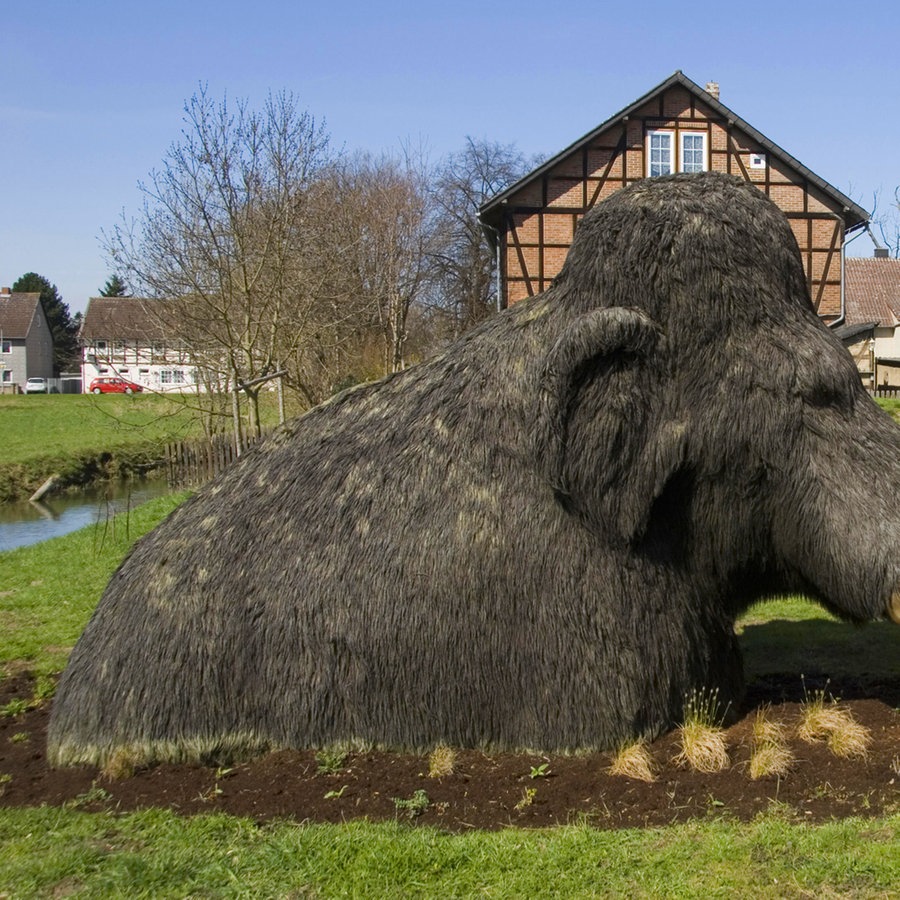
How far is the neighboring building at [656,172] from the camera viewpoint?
2769 cm

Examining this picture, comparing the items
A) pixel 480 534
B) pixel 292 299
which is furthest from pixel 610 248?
pixel 292 299

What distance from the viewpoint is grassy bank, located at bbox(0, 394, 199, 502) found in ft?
86.6

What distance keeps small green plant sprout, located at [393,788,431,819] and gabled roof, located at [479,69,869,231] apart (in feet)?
78.5

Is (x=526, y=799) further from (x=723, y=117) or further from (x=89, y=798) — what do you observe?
(x=723, y=117)

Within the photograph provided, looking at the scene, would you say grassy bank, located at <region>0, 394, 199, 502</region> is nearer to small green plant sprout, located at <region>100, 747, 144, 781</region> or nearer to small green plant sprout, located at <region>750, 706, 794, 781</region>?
small green plant sprout, located at <region>100, 747, 144, 781</region>

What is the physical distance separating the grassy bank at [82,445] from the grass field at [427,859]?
1674 cm

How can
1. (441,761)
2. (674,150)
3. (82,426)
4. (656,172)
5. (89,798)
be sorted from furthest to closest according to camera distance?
(82,426), (674,150), (656,172), (441,761), (89,798)

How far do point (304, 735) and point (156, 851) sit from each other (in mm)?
1139

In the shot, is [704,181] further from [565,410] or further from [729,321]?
[565,410]

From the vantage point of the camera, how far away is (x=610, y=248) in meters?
4.92

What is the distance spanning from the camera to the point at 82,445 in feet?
102


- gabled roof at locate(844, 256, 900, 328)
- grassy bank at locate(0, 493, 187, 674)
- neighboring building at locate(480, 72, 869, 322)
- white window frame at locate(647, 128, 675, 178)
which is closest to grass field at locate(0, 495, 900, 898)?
grassy bank at locate(0, 493, 187, 674)

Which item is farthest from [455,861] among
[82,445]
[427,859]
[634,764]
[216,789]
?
[82,445]

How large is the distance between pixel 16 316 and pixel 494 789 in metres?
81.2
